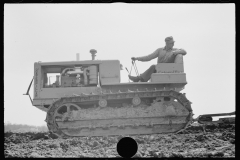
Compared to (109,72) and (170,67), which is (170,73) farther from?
(109,72)

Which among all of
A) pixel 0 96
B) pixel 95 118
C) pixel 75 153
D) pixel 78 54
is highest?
pixel 78 54

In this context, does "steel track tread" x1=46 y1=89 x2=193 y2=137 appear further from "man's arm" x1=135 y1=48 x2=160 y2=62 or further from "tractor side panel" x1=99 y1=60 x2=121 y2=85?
"man's arm" x1=135 y1=48 x2=160 y2=62

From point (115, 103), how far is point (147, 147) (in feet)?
6.59

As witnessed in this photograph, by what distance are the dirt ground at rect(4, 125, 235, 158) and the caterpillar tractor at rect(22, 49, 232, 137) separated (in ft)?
1.12

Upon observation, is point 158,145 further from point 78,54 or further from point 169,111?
point 78,54

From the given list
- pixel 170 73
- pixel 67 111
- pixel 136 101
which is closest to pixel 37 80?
A: pixel 67 111

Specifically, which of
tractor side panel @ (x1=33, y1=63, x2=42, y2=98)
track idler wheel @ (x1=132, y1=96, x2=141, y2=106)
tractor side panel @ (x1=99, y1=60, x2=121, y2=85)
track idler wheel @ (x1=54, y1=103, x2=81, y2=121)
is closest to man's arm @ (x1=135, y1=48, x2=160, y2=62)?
tractor side panel @ (x1=99, y1=60, x2=121, y2=85)

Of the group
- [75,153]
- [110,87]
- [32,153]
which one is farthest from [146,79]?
[32,153]

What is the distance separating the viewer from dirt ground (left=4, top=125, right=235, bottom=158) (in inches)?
238

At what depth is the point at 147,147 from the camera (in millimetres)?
6688

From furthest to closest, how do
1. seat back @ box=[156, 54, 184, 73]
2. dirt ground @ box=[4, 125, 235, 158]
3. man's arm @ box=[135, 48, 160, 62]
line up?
Answer: man's arm @ box=[135, 48, 160, 62] < seat back @ box=[156, 54, 184, 73] < dirt ground @ box=[4, 125, 235, 158]

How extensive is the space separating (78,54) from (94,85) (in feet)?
3.58

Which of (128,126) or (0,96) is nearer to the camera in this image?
(0,96)

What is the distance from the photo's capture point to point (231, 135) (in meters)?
7.30
